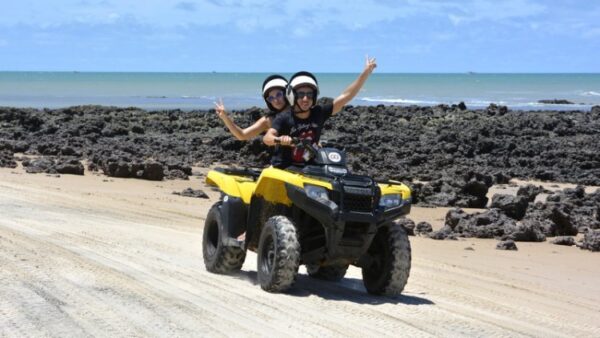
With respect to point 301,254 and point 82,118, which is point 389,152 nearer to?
point 82,118

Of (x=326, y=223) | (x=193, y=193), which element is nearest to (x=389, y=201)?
(x=326, y=223)

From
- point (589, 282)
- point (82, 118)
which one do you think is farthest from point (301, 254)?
point (82, 118)

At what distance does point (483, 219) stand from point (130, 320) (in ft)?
27.8

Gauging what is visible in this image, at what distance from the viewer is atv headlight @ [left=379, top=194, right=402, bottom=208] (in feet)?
28.1

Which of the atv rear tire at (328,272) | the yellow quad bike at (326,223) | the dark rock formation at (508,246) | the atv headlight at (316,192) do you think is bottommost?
the dark rock formation at (508,246)

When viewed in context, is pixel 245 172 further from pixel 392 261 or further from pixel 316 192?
pixel 392 261

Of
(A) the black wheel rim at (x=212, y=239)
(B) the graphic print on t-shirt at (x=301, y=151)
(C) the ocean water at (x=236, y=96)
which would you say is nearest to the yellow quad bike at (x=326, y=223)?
(B) the graphic print on t-shirt at (x=301, y=151)

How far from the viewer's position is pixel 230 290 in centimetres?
884

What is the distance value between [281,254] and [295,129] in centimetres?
121

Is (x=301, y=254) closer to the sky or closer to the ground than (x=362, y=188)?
closer to the ground

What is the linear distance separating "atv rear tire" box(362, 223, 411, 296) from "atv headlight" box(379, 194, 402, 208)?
23cm

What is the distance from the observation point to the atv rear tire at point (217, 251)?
9.72 metres

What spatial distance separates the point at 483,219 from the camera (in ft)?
49.1

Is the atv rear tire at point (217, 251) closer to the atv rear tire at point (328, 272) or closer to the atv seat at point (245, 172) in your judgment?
the atv seat at point (245, 172)
